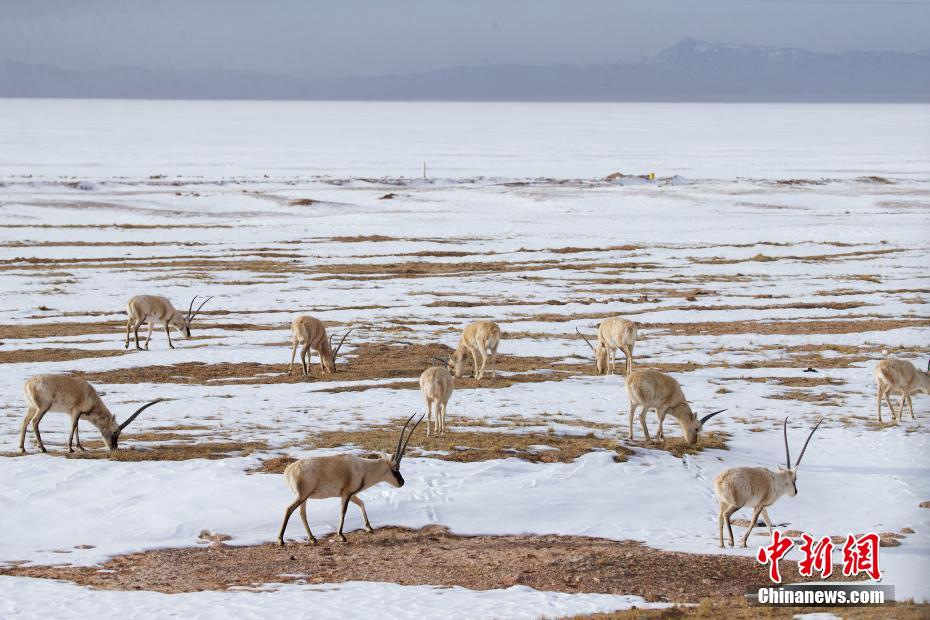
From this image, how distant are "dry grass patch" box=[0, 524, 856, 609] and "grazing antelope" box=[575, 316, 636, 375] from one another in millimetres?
10370

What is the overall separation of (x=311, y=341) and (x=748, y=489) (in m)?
14.3

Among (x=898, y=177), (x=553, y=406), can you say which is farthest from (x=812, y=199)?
(x=553, y=406)

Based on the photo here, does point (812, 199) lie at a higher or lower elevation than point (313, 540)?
higher

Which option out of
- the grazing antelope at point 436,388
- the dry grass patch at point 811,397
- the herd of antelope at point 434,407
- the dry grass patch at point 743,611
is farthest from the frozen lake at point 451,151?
the dry grass patch at point 743,611

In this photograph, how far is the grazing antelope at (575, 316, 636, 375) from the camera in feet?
81.4

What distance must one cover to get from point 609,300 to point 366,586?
27849 millimetres

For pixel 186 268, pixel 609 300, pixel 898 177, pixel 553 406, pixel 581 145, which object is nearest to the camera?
pixel 553 406

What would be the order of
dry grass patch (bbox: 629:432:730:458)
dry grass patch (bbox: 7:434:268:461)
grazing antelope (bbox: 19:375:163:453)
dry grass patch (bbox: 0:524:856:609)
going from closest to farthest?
dry grass patch (bbox: 0:524:856:609) < grazing antelope (bbox: 19:375:163:453) < dry grass patch (bbox: 7:434:268:461) < dry grass patch (bbox: 629:432:730:458)

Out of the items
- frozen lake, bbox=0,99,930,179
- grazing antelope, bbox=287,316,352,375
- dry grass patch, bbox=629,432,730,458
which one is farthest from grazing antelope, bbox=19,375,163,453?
frozen lake, bbox=0,99,930,179

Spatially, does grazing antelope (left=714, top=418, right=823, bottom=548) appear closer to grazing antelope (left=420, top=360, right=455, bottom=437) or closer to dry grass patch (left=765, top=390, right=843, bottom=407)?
grazing antelope (left=420, top=360, right=455, bottom=437)

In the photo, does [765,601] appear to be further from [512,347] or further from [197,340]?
[197,340]

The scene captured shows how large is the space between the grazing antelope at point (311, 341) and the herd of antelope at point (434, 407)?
25 mm

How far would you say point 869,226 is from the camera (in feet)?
213

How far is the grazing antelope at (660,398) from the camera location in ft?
61.9
